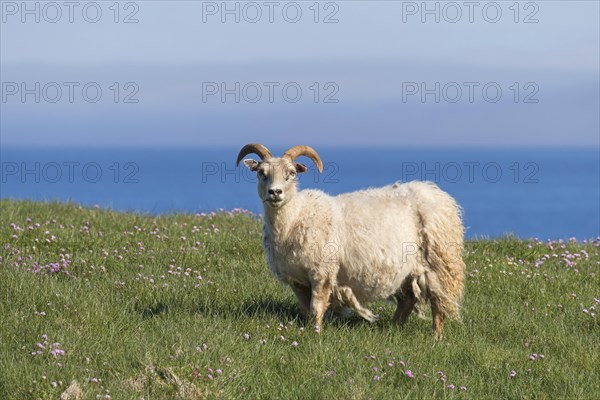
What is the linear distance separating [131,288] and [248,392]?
10.7 feet

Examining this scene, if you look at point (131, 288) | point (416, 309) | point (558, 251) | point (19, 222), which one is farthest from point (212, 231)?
point (558, 251)

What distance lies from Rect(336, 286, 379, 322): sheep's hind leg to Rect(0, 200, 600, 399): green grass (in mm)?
137

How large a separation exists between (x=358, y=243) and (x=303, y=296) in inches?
33.1

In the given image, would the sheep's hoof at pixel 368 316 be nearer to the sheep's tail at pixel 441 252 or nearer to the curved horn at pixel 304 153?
the sheep's tail at pixel 441 252

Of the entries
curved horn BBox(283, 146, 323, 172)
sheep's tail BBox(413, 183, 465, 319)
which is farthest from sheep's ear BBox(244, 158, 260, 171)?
sheep's tail BBox(413, 183, 465, 319)

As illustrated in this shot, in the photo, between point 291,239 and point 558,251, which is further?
point 558,251

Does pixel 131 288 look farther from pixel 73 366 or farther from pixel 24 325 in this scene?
pixel 73 366

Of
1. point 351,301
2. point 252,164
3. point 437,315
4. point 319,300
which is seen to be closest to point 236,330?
point 319,300

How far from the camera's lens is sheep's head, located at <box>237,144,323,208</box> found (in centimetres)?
907

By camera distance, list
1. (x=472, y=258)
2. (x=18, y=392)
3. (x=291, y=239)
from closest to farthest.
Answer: (x=18, y=392)
(x=291, y=239)
(x=472, y=258)

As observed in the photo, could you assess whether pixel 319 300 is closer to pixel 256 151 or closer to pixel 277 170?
pixel 277 170

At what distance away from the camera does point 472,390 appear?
7.71 metres

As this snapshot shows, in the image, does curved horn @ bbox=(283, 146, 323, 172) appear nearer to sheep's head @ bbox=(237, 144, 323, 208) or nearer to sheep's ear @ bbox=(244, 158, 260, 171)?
sheep's head @ bbox=(237, 144, 323, 208)

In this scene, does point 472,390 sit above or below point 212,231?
below
